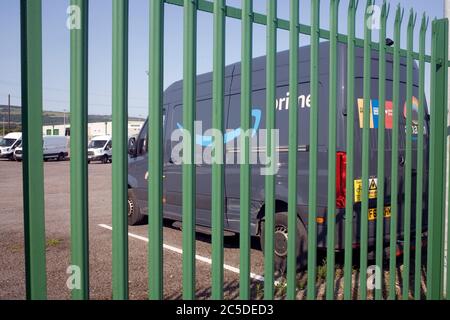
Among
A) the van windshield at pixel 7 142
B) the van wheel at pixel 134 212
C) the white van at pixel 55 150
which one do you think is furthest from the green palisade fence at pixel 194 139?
the van windshield at pixel 7 142

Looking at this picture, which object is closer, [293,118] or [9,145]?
[293,118]

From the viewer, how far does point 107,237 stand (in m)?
6.71

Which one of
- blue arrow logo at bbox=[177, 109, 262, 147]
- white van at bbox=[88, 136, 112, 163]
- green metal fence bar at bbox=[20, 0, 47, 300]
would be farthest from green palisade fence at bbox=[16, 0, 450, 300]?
white van at bbox=[88, 136, 112, 163]

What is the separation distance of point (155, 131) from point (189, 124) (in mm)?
154

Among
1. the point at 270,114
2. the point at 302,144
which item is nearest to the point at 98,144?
the point at 302,144

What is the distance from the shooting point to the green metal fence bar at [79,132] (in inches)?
59.4

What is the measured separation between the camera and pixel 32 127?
1454 mm

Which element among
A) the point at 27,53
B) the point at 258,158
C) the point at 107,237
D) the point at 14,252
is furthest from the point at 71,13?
the point at 107,237

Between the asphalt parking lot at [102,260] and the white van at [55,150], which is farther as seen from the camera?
the white van at [55,150]

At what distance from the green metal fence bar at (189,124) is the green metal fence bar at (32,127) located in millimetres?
550

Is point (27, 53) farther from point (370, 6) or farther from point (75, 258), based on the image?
point (370, 6)

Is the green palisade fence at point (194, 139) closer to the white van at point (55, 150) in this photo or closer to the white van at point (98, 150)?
the white van at point (98, 150)

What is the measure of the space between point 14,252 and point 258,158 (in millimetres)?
4689

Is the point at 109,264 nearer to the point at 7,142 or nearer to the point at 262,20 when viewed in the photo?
the point at 262,20
